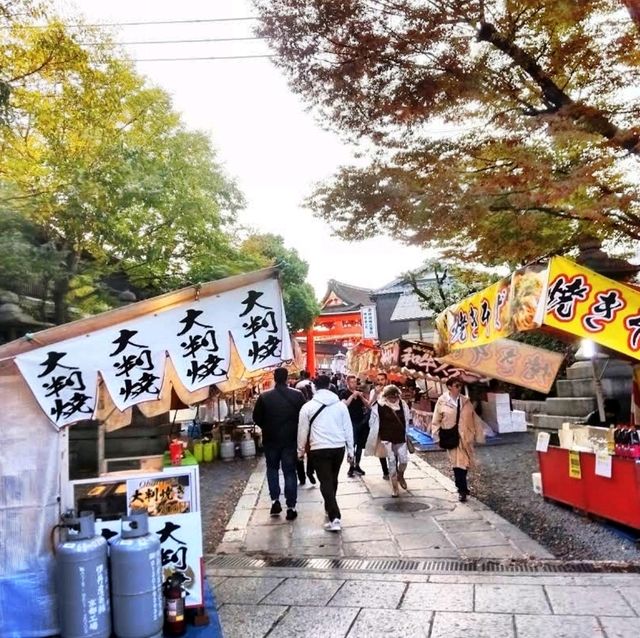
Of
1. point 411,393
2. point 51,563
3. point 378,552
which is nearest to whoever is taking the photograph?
point 51,563

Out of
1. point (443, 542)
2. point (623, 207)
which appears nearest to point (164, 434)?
point (443, 542)

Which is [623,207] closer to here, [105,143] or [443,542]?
[443,542]

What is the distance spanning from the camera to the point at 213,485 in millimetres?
11844

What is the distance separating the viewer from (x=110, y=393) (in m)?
4.31

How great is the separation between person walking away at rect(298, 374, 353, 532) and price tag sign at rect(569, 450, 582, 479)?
3222 millimetres

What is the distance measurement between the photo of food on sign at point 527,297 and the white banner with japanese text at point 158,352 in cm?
268

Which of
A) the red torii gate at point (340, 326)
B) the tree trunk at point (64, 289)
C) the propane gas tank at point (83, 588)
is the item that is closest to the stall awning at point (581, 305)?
the propane gas tank at point (83, 588)

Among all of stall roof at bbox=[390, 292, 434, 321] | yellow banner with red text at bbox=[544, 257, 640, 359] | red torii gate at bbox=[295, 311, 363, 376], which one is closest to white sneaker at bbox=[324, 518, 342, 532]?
yellow banner with red text at bbox=[544, 257, 640, 359]

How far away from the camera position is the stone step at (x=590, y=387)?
43.2ft

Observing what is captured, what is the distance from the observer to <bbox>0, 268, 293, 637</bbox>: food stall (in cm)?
425

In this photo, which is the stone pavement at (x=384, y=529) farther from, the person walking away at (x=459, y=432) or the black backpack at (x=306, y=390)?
the black backpack at (x=306, y=390)

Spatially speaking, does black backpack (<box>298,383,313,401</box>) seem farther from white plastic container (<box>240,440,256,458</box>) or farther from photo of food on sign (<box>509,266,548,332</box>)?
photo of food on sign (<box>509,266,548,332</box>)

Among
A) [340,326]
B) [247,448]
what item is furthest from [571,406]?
[340,326]

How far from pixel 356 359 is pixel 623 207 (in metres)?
17.1
